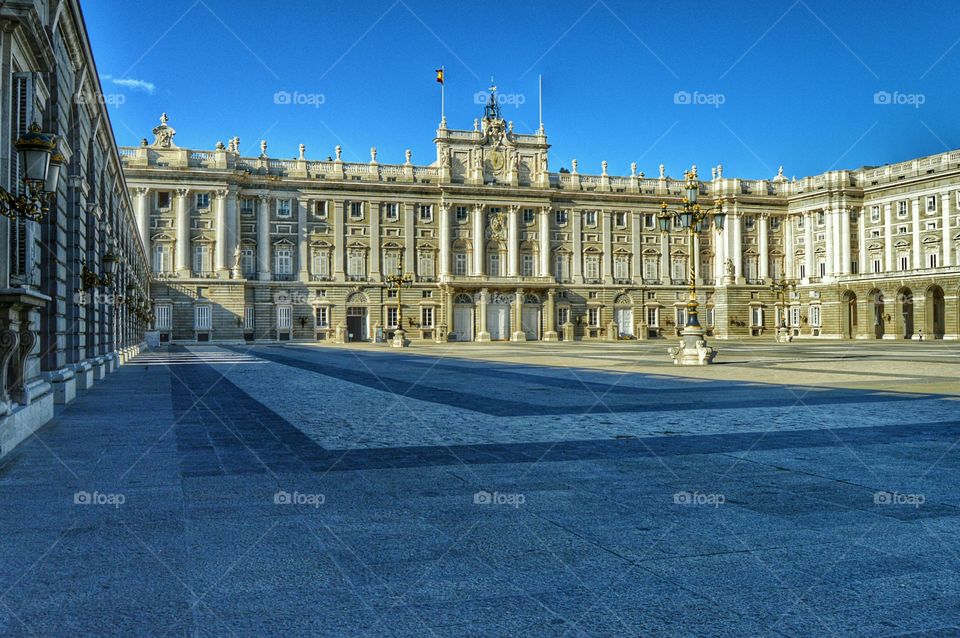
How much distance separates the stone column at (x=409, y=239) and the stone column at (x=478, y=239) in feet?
17.6

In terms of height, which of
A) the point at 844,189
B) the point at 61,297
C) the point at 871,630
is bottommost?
the point at 871,630

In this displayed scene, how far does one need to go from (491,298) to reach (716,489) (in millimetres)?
65199

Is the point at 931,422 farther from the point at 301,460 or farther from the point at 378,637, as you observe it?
the point at 378,637

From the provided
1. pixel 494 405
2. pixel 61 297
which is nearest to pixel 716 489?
pixel 494 405

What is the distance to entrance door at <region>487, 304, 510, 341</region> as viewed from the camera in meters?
72.0

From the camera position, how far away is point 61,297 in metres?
14.7

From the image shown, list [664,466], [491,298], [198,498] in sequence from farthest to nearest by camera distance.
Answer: [491,298] < [664,466] < [198,498]

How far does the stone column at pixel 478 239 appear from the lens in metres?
71.6

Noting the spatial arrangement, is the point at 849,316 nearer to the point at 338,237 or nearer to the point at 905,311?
the point at 905,311

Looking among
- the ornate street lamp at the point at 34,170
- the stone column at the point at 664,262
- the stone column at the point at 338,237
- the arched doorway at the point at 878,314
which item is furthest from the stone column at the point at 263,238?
the ornate street lamp at the point at 34,170

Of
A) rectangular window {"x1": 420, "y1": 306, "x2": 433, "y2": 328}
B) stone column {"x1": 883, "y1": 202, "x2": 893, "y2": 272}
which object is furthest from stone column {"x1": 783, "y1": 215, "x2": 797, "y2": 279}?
rectangular window {"x1": 420, "y1": 306, "x2": 433, "y2": 328}

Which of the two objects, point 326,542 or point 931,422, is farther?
point 931,422

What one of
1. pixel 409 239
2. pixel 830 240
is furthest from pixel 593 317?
pixel 830 240

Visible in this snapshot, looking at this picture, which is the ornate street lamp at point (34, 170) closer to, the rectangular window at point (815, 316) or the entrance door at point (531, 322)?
the entrance door at point (531, 322)
